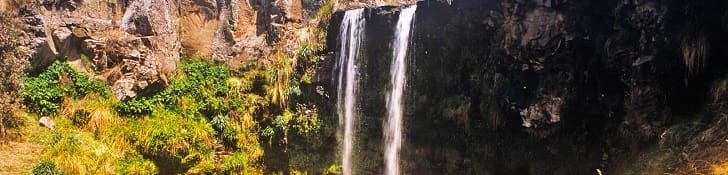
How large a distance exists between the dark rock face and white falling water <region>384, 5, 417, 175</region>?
0.17 metres

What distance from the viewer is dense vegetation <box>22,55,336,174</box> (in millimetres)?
10852

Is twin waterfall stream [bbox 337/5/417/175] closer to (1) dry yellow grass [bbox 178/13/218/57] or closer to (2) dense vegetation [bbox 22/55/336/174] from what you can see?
(2) dense vegetation [bbox 22/55/336/174]

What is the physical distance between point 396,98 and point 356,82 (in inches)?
40.0

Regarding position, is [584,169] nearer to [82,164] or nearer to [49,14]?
[82,164]

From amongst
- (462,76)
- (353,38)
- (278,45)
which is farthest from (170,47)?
(462,76)

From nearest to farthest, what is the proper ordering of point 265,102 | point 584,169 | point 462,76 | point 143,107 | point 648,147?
point 648,147, point 584,169, point 462,76, point 143,107, point 265,102

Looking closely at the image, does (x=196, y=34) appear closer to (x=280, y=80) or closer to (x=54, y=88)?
(x=280, y=80)

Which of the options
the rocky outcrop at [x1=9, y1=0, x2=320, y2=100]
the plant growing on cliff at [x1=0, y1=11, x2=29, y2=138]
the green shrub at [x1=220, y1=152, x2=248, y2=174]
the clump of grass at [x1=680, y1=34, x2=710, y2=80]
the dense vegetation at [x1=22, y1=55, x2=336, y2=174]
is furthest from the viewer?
the green shrub at [x1=220, y1=152, x2=248, y2=174]

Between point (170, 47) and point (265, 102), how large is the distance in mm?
2685

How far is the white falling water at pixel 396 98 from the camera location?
11.7 meters

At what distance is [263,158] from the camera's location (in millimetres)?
12555

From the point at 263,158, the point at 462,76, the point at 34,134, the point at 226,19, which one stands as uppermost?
the point at 226,19

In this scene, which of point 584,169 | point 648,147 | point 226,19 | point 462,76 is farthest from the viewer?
point 226,19

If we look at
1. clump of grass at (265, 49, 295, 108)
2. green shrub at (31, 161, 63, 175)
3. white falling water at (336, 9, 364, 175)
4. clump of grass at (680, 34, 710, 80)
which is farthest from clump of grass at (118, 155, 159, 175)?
clump of grass at (680, 34, 710, 80)
